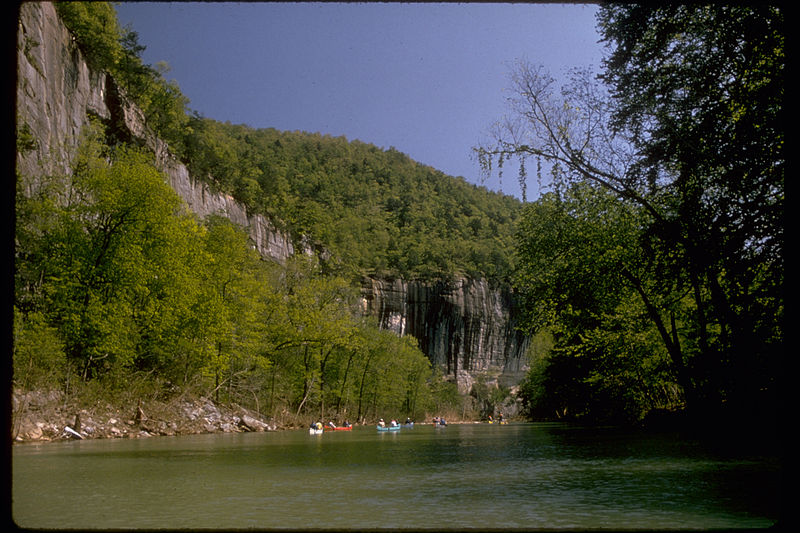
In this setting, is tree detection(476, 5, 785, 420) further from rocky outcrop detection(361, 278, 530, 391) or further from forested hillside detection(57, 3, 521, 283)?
rocky outcrop detection(361, 278, 530, 391)

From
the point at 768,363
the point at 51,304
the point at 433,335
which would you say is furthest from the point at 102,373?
the point at 433,335

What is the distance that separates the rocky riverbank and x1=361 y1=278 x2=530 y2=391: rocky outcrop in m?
59.5

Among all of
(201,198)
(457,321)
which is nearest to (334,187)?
(457,321)

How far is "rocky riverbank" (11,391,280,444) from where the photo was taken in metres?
16.5

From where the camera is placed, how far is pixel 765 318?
8.03m

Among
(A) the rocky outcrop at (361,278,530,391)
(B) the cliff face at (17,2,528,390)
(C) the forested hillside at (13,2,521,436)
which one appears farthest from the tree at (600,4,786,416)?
(A) the rocky outcrop at (361,278,530,391)

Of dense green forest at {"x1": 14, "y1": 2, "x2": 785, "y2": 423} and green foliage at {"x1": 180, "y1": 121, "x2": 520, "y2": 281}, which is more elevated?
green foliage at {"x1": 180, "y1": 121, "x2": 520, "y2": 281}

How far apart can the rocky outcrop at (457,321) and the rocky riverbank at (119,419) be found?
59.5 meters

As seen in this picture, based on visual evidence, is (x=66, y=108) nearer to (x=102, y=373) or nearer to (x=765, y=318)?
(x=102, y=373)

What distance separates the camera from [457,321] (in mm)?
101375

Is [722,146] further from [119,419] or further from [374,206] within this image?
[374,206]

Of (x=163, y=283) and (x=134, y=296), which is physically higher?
Answer: (x=163, y=283)

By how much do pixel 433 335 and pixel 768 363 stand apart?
90.5 metres

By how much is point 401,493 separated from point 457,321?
314 ft
